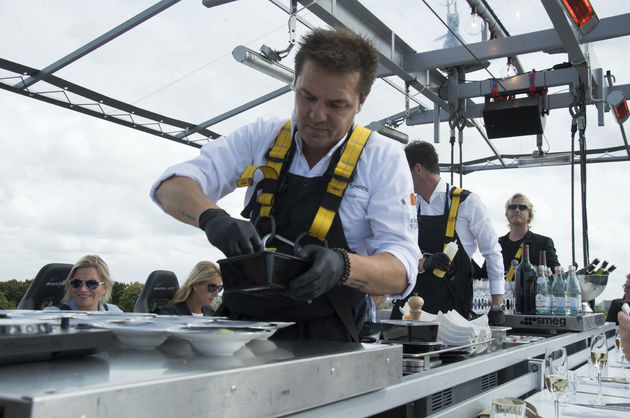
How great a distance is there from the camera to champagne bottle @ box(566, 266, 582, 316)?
2814 millimetres

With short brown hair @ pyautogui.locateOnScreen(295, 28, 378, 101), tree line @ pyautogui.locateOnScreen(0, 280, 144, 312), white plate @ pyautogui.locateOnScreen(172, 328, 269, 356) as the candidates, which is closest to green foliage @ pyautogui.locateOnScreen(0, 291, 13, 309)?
tree line @ pyautogui.locateOnScreen(0, 280, 144, 312)

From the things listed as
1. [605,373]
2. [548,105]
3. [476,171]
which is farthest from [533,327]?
[476,171]

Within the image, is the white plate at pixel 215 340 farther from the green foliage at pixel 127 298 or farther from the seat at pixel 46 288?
the green foliage at pixel 127 298

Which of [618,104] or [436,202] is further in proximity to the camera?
[618,104]

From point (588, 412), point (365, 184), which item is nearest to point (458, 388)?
point (588, 412)

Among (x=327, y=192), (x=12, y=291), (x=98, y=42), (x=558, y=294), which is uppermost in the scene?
(x=98, y=42)

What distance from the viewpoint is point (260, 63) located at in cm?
423

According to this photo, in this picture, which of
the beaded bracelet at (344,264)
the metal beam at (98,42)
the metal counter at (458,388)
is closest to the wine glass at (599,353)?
the metal counter at (458,388)

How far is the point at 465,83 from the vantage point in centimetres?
562

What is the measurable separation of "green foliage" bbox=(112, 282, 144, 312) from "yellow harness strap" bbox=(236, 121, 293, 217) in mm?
6146

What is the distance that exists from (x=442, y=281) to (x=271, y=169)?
2010 mm

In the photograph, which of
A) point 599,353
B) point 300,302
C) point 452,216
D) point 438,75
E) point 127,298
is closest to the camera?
point 300,302

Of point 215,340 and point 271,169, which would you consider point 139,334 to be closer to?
point 215,340

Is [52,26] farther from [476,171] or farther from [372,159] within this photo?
[476,171]
